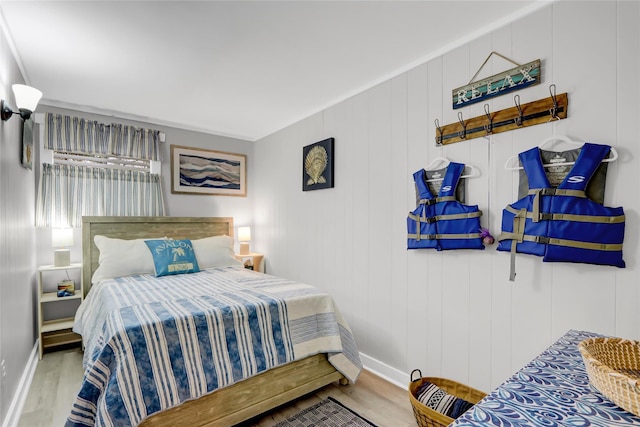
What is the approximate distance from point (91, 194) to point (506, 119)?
393cm

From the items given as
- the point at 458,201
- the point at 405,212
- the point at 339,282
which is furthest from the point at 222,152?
the point at 458,201

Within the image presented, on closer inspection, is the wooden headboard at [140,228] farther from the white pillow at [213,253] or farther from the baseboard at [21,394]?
the baseboard at [21,394]

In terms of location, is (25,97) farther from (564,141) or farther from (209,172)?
(564,141)

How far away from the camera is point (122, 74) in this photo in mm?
2656

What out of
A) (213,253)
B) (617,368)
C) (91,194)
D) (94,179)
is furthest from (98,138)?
(617,368)

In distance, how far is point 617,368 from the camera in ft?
3.26

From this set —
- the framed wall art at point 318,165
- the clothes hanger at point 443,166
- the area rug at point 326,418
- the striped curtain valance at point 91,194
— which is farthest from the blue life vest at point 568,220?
the striped curtain valance at point 91,194

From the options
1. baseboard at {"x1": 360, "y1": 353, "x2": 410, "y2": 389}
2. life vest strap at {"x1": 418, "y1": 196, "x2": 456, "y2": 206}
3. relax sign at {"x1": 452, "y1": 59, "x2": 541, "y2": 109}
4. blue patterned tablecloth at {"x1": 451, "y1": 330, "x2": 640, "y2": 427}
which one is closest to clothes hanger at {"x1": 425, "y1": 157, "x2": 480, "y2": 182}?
life vest strap at {"x1": 418, "y1": 196, "x2": 456, "y2": 206}

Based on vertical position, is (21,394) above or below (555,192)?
below

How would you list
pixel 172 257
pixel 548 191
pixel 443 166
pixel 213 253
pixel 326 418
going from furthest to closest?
pixel 213 253 < pixel 172 257 < pixel 443 166 < pixel 326 418 < pixel 548 191

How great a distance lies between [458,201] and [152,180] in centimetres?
342

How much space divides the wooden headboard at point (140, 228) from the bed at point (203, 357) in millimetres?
591

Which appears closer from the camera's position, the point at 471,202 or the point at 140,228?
the point at 471,202

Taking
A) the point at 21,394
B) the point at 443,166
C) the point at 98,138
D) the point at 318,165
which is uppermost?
the point at 98,138
